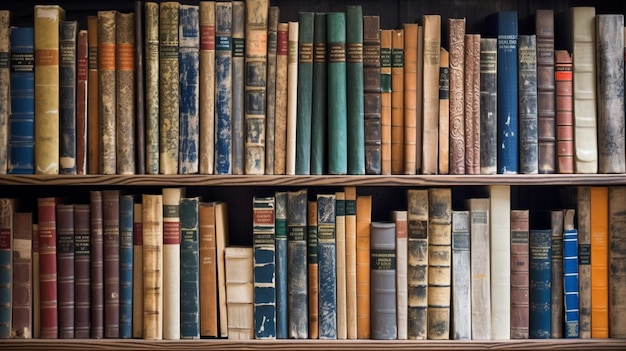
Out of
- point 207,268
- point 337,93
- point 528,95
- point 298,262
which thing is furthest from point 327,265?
point 528,95

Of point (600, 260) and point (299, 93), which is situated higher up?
point (299, 93)

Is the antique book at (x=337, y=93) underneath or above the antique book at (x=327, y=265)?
above

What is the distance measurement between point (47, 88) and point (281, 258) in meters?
0.72

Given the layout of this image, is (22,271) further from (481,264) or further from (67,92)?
(481,264)

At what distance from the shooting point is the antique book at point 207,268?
187cm

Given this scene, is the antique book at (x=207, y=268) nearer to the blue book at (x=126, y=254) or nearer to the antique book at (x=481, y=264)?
the blue book at (x=126, y=254)

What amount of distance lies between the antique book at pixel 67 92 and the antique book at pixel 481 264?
3.34 ft

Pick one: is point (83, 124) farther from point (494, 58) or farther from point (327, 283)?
point (494, 58)

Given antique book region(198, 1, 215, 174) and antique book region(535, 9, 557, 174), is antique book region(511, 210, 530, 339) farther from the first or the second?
antique book region(198, 1, 215, 174)

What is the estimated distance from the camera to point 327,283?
185 centimetres

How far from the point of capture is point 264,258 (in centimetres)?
185

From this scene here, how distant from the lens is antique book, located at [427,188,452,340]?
73.0 inches

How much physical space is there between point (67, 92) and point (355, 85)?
0.72 m

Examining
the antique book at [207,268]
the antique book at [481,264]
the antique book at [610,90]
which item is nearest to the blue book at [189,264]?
the antique book at [207,268]
